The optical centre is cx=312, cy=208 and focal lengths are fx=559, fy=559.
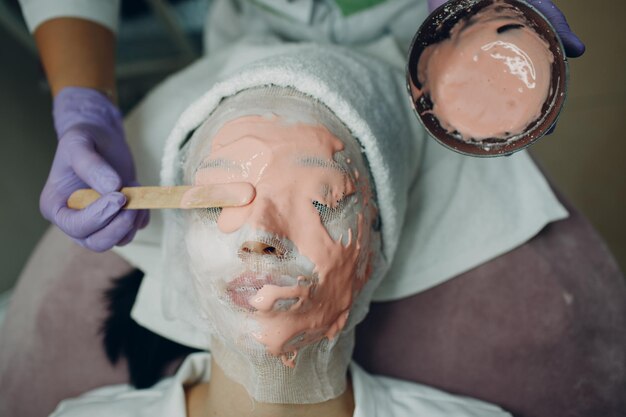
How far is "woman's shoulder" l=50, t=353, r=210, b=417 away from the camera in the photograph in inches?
37.4

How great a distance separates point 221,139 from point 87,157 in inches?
10.4

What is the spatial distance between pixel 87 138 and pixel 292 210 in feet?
1.46

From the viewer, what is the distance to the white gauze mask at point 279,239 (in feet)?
2.33

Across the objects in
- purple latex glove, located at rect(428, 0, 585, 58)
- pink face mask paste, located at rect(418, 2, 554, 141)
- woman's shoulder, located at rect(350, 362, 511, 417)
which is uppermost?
purple latex glove, located at rect(428, 0, 585, 58)

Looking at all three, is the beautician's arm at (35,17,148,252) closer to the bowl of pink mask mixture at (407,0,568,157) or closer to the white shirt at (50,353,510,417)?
the white shirt at (50,353,510,417)

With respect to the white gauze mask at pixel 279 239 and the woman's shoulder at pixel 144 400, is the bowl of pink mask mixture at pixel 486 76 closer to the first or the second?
the white gauze mask at pixel 279 239

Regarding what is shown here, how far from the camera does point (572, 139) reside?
1856 millimetres

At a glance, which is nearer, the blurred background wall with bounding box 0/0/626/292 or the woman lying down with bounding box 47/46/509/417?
the woman lying down with bounding box 47/46/509/417

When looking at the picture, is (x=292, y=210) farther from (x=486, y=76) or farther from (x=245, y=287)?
(x=486, y=76)

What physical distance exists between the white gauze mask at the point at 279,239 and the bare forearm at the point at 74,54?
38 cm

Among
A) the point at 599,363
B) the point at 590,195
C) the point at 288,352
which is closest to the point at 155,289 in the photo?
the point at 288,352

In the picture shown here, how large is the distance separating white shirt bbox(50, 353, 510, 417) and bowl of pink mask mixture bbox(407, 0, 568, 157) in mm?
454

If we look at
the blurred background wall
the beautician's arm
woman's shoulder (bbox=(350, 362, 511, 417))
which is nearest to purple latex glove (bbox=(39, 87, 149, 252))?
the beautician's arm

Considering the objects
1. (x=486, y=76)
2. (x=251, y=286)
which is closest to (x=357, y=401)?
(x=251, y=286)
